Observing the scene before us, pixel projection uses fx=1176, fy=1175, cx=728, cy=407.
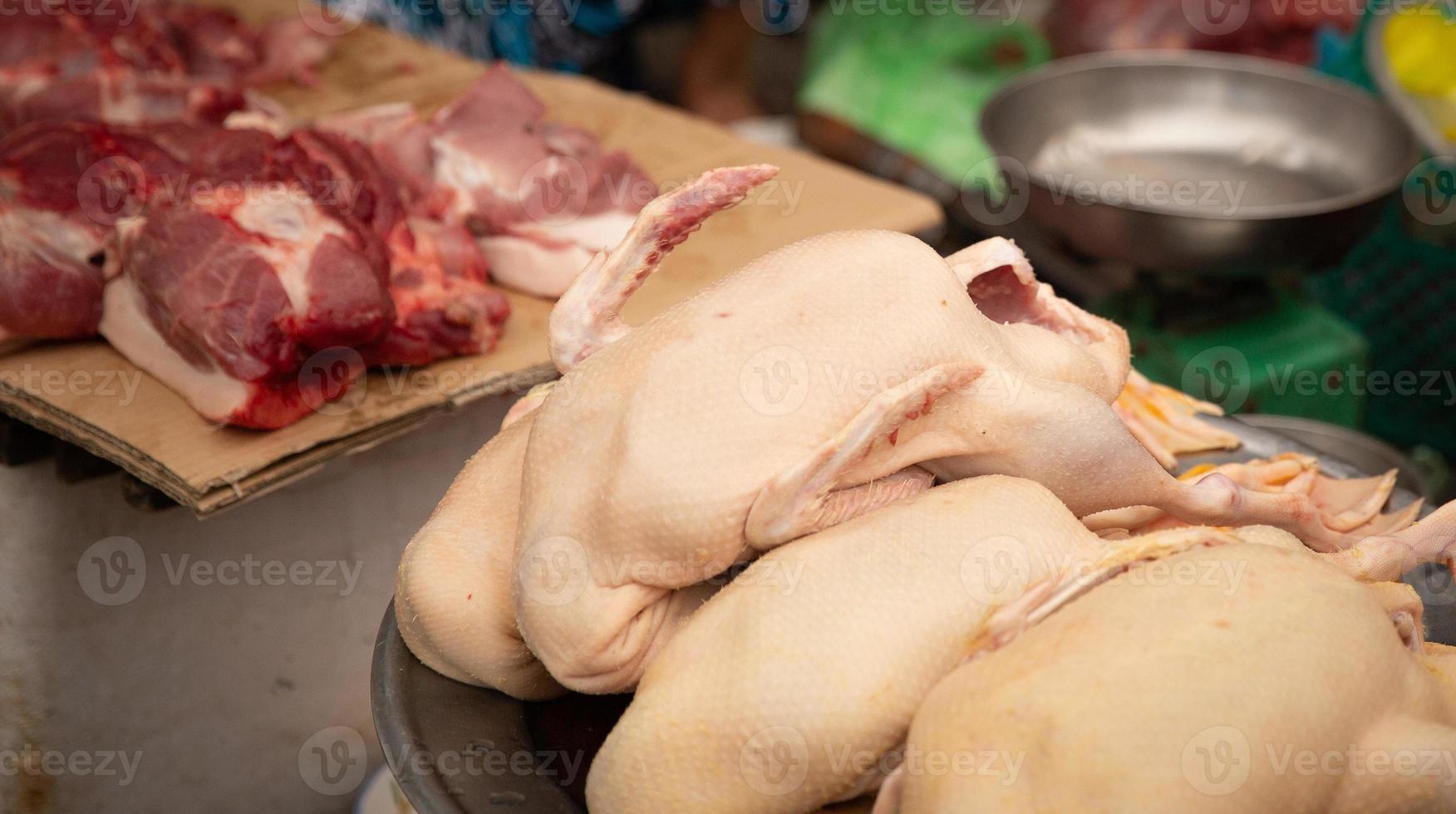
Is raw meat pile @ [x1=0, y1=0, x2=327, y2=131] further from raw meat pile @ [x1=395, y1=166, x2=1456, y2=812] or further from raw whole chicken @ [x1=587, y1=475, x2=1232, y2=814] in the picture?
raw whole chicken @ [x1=587, y1=475, x2=1232, y2=814]

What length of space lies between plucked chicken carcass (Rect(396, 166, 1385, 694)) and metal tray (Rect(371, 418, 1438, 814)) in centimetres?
4

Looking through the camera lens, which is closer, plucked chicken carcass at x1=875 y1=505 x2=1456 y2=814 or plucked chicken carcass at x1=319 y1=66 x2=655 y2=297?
plucked chicken carcass at x1=875 y1=505 x2=1456 y2=814

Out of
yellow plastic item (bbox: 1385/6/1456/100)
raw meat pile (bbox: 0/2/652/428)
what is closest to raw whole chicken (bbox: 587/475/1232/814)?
raw meat pile (bbox: 0/2/652/428)

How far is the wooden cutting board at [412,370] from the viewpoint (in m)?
2.10

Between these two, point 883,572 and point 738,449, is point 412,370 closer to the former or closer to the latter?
point 738,449

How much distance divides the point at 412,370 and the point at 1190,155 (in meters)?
2.31

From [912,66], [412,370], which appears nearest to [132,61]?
[412,370]

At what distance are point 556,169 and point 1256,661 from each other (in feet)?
7.02

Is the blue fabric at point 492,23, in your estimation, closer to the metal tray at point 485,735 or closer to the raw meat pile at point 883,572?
the raw meat pile at point 883,572

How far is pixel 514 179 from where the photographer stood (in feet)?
9.24

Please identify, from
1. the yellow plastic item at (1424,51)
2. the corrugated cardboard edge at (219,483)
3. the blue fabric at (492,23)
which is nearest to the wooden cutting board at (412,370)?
the corrugated cardboard edge at (219,483)

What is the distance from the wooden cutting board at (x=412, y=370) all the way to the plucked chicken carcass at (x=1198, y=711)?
1428mm

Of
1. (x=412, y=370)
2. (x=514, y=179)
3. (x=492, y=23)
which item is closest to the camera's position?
(x=412, y=370)

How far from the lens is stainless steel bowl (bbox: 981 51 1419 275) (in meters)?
2.68
